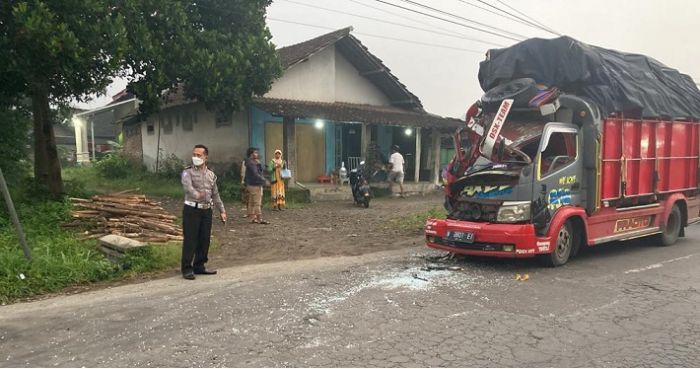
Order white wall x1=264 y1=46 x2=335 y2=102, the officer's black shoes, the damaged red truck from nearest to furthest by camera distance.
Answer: the officer's black shoes < the damaged red truck < white wall x1=264 y1=46 x2=335 y2=102

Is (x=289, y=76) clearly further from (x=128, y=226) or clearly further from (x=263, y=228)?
(x=128, y=226)

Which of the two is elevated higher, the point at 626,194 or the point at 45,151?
the point at 45,151

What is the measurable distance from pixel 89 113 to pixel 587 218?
27609mm

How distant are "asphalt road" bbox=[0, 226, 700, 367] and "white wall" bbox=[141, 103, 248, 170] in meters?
10.5

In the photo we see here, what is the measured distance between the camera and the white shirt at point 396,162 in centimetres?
1750

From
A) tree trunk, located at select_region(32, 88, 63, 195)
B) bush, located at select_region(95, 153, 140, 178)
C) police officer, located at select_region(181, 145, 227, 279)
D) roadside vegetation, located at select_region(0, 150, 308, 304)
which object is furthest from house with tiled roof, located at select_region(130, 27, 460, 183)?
police officer, located at select_region(181, 145, 227, 279)

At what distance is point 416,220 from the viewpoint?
12.2 m

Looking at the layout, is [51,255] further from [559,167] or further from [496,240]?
[559,167]

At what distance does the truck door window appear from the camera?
7.42 metres

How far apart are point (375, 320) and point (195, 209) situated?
3.08 m

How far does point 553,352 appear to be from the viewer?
163 inches

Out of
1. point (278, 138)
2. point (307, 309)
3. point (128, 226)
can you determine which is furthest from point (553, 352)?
point (278, 138)

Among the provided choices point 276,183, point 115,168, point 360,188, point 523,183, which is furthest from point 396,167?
point 115,168

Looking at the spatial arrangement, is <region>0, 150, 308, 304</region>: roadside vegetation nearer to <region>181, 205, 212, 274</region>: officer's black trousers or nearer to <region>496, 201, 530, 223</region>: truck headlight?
<region>181, 205, 212, 274</region>: officer's black trousers
